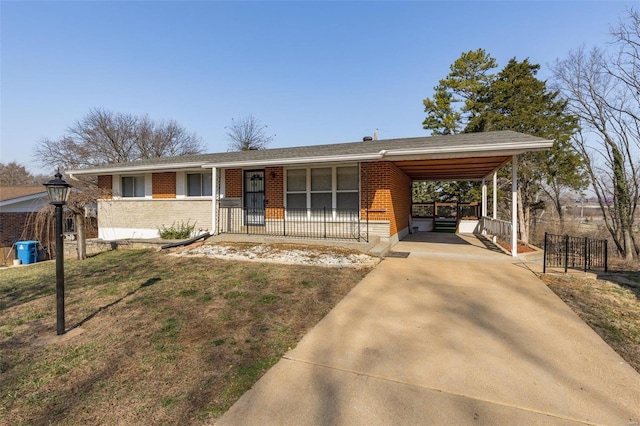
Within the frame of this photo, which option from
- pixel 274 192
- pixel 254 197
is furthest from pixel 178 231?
pixel 274 192

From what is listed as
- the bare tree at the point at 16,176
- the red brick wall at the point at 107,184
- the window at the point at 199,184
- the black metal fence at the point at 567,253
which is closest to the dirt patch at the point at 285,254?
the window at the point at 199,184

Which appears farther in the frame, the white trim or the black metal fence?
the white trim

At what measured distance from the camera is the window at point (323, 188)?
968 centimetres

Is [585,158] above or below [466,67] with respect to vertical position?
below

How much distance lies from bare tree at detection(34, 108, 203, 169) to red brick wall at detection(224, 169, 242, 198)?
25682 mm

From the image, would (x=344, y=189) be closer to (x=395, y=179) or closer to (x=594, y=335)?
(x=395, y=179)

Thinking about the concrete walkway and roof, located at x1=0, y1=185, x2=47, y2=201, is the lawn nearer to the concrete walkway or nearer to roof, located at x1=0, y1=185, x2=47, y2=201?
the concrete walkway

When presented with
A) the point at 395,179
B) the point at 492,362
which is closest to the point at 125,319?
the point at 492,362

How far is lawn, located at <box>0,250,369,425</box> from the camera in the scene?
96.9 inches

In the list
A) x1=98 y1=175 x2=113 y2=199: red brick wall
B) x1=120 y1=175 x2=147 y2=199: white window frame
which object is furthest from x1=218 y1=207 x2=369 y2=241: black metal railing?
x1=98 y1=175 x2=113 y2=199: red brick wall

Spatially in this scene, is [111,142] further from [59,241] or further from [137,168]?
[59,241]

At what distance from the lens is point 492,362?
304 cm

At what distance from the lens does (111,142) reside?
3050 centimetres

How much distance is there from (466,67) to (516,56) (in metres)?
3.05
